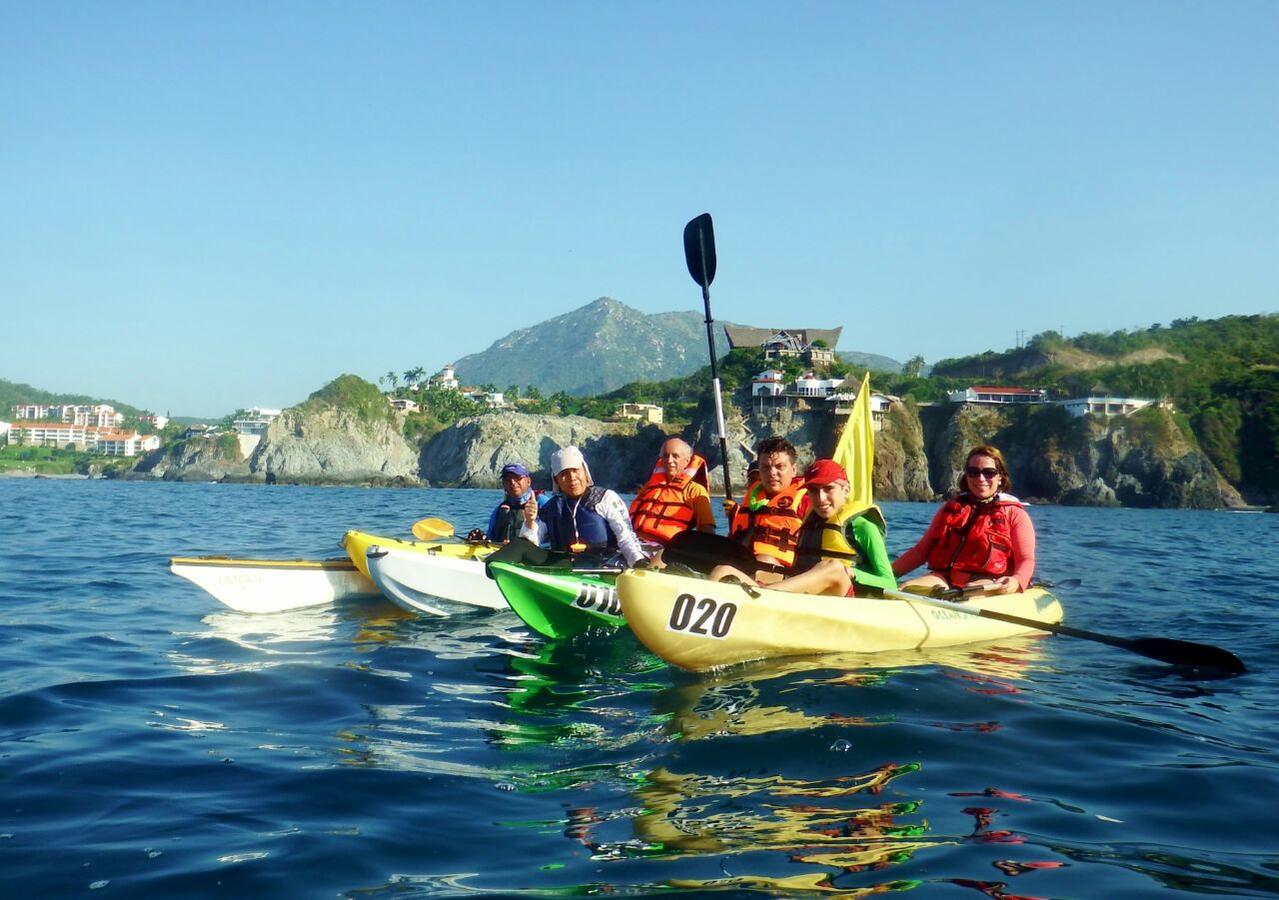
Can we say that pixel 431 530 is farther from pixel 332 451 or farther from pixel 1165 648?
pixel 332 451

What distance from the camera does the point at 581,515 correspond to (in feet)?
29.3

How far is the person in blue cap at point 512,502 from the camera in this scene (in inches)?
380

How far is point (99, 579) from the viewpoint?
475 inches

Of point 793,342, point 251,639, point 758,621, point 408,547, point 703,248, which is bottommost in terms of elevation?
point 251,639

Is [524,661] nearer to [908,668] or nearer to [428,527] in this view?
[908,668]

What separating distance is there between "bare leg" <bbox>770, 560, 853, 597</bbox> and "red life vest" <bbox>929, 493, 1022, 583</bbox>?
7.85ft

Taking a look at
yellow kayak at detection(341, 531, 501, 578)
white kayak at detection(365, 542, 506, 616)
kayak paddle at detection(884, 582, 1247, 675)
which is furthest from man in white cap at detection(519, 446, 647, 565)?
kayak paddle at detection(884, 582, 1247, 675)

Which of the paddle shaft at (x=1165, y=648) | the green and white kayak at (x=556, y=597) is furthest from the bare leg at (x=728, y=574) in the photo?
the paddle shaft at (x=1165, y=648)

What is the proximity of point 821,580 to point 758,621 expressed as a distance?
71cm

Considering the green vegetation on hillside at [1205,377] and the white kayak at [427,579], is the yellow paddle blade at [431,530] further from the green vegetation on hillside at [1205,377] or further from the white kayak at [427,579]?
the green vegetation on hillside at [1205,377]

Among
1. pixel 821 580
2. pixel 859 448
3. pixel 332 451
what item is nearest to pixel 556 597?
pixel 821 580

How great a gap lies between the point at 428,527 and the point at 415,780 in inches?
265

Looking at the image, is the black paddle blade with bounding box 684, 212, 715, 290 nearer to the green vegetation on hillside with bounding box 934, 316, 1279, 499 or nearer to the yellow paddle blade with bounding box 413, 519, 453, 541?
the yellow paddle blade with bounding box 413, 519, 453, 541

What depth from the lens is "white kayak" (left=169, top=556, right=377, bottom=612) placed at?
980cm
